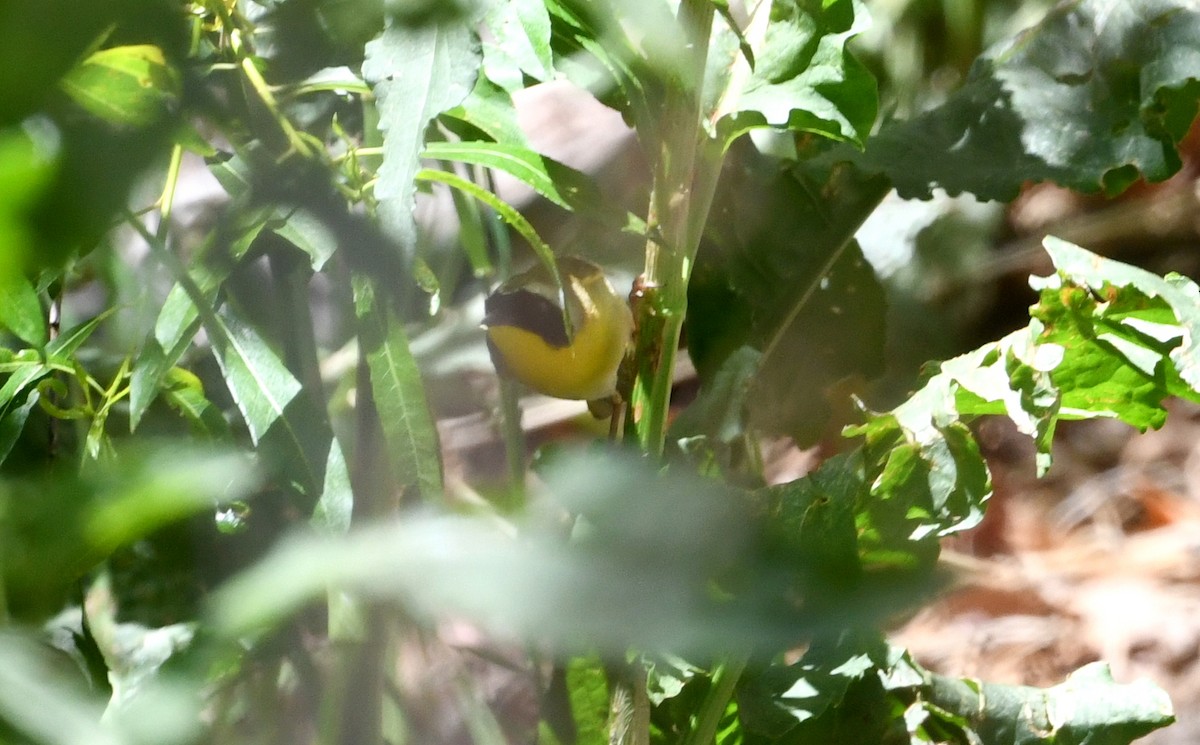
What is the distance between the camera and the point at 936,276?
1091mm

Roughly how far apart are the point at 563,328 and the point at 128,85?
0.35 meters

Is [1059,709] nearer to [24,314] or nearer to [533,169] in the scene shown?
[533,169]

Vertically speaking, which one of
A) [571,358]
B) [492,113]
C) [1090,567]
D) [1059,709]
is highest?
[492,113]

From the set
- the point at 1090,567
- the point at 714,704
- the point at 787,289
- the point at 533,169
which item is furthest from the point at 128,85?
the point at 1090,567

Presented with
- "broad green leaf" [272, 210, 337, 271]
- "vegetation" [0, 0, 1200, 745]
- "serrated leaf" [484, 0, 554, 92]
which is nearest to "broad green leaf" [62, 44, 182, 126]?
"vegetation" [0, 0, 1200, 745]

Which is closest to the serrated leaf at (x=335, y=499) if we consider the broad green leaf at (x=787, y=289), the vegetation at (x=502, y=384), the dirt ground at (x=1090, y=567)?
the vegetation at (x=502, y=384)

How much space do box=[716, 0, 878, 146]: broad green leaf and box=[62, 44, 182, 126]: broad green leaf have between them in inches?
14.2

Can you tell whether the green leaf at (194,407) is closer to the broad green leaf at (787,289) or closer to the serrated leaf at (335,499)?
the serrated leaf at (335,499)

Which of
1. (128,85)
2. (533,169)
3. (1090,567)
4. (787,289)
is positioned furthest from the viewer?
(1090,567)

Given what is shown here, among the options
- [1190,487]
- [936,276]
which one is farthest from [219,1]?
[1190,487]

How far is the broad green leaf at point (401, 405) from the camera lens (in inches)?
20.3

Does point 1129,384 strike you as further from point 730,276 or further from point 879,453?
point 730,276

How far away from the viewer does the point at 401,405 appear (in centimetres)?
54

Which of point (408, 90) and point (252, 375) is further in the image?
point (252, 375)
